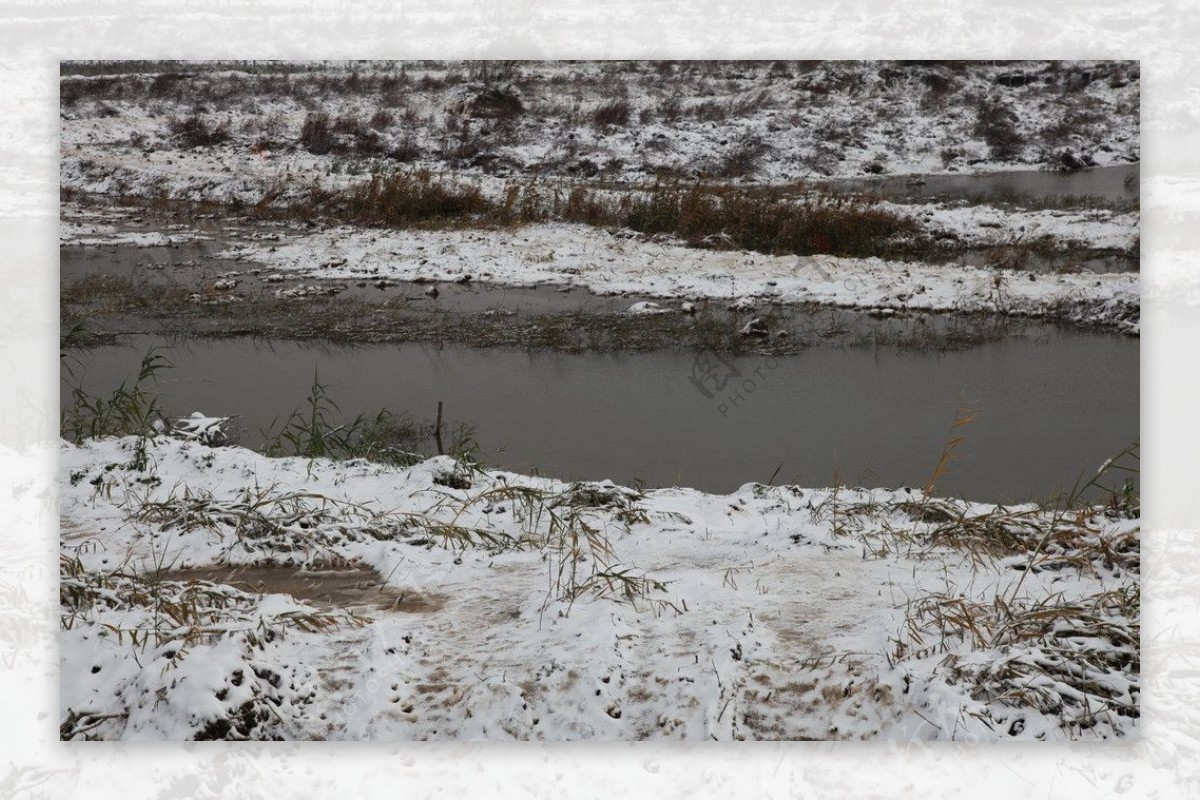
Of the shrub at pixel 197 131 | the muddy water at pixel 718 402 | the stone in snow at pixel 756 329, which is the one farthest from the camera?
the stone in snow at pixel 756 329

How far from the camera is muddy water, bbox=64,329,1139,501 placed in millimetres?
3332

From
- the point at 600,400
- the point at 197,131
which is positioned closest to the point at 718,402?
the point at 600,400

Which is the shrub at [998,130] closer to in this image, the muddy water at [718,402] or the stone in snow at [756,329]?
the muddy water at [718,402]

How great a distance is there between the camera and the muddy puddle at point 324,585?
2768mm

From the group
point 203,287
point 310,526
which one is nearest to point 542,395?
point 310,526

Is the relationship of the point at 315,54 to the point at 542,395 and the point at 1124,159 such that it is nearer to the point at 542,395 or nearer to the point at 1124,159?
the point at 542,395

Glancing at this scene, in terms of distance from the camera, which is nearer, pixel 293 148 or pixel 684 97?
pixel 684 97

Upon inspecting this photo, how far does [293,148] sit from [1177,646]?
3.50m

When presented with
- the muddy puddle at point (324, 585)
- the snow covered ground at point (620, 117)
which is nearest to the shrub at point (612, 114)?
the snow covered ground at point (620, 117)

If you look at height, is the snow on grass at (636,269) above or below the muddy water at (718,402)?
above

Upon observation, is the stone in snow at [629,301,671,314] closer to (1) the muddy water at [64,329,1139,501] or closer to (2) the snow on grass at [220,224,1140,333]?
(2) the snow on grass at [220,224,1140,333]

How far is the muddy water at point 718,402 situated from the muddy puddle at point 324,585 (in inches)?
29.4

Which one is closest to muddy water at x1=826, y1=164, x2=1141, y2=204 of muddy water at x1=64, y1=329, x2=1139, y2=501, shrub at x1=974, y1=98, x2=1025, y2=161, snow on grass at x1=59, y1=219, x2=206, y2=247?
shrub at x1=974, y1=98, x2=1025, y2=161

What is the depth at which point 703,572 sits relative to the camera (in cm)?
288
